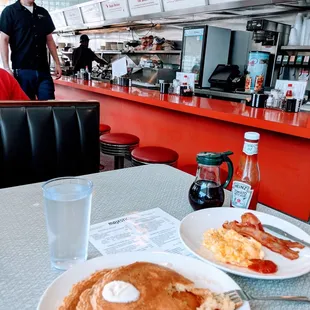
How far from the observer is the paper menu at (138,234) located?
82cm

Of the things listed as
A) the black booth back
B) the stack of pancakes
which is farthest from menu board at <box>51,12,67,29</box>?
the stack of pancakes

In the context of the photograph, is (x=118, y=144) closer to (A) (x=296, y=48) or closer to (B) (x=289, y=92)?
(B) (x=289, y=92)

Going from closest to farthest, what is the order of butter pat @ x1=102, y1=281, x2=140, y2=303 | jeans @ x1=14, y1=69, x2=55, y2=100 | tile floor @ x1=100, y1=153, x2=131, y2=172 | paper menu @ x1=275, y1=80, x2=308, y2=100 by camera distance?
butter pat @ x1=102, y1=281, x2=140, y2=303 → paper menu @ x1=275, y1=80, x2=308, y2=100 → jeans @ x1=14, y1=69, x2=55, y2=100 → tile floor @ x1=100, y1=153, x2=131, y2=172

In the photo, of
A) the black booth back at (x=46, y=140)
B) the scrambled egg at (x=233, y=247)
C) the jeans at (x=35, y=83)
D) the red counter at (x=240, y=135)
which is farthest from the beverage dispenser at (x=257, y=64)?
the scrambled egg at (x=233, y=247)

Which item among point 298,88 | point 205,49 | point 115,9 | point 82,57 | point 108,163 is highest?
point 115,9

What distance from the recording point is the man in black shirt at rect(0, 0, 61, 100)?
329 centimetres

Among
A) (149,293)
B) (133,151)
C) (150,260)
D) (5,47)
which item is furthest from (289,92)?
(5,47)

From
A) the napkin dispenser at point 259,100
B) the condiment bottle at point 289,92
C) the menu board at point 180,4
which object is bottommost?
the napkin dispenser at point 259,100

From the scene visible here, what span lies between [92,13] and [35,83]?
4.85 m

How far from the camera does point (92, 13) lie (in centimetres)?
767

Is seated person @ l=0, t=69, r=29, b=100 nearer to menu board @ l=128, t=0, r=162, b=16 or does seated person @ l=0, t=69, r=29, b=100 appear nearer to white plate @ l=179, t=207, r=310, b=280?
white plate @ l=179, t=207, r=310, b=280

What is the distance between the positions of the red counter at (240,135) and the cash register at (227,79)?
1411 millimetres

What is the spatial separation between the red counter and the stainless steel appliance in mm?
1561

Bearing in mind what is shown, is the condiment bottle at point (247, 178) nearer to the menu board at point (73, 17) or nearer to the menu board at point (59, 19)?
the menu board at point (73, 17)
